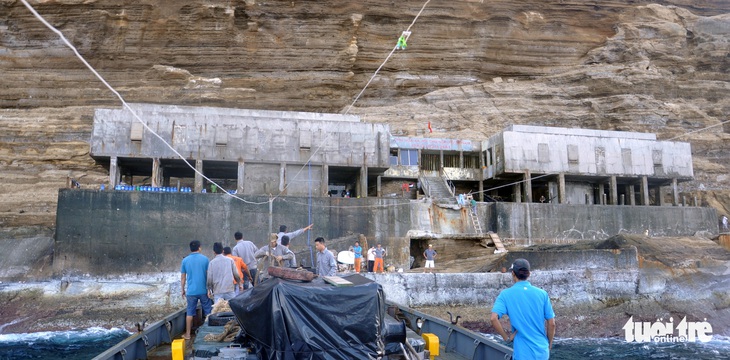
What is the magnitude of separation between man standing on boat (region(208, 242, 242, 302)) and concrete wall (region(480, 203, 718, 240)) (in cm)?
2217

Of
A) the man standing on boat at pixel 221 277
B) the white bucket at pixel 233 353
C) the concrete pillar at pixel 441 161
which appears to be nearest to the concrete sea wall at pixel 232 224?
the concrete pillar at pixel 441 161

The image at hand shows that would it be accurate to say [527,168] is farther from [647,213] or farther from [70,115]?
[70,115]

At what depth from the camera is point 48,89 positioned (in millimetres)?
41188

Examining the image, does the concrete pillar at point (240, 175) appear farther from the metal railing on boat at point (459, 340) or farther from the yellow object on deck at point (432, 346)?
the yellow object on deck at point (432, 346)

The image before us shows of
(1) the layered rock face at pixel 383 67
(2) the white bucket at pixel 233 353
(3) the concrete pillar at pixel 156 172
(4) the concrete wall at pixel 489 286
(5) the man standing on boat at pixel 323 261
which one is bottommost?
(4) the concrete wall at pixel 489 286

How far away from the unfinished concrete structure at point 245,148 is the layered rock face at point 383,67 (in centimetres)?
1279

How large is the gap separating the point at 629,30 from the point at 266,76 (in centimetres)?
3370

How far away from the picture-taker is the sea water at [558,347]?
14.4 metres

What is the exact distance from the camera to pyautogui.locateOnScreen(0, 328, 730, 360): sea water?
1441cm

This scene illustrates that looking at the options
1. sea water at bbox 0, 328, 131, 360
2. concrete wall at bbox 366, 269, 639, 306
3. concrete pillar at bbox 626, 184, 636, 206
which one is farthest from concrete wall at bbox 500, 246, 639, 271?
concrete pillar at bbox 626, 184, 636, 206

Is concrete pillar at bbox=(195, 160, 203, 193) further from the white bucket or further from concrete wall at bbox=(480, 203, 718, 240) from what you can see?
the white bucket

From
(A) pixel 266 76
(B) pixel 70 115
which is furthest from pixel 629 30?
(B) pixel 70 115

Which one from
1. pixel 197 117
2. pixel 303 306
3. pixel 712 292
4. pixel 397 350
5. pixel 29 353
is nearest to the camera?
pixel 303 306

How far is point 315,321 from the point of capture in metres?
5.02
